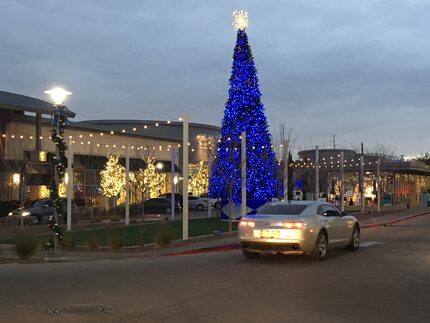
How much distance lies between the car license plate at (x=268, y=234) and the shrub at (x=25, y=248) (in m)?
5.96

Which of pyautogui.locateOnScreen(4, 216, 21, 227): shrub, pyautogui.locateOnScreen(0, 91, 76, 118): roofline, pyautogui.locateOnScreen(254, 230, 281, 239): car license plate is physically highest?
pyautogui.locateOnScreen(0, 91, 76, 118): roofline

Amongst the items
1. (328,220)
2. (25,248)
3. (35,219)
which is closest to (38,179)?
(35,219)

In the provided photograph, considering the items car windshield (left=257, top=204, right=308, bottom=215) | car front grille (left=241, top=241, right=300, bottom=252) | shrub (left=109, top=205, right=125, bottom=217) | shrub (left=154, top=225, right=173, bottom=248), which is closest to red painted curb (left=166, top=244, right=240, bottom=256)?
shrub (left=154, top=225, right=173, bottom=248)

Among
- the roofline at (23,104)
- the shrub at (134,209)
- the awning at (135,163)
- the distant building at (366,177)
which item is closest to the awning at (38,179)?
the roofline at (23,104)

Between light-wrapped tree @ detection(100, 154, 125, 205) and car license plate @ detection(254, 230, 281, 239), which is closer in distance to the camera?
car license plate @ detection(254, 230, 281, 239)

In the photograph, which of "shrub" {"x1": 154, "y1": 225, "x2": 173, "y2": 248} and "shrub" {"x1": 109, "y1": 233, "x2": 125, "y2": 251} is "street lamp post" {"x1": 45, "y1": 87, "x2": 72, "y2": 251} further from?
"shrub" {"x1": 154, "y1": 225, "x2": 173, "y2": 248}

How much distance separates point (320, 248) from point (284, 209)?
51.6 inches

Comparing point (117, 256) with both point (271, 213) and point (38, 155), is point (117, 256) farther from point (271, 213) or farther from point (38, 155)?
point (38, 155)

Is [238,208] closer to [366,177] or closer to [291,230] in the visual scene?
[291,230]

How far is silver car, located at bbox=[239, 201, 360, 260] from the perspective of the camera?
516 inches

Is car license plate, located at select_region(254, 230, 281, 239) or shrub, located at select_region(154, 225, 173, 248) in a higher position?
car license plate, located at select_region(254, 230, 281, 239)

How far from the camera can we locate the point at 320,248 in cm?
1377

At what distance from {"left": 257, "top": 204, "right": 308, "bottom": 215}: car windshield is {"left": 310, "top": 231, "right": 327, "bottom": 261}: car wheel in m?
0.78

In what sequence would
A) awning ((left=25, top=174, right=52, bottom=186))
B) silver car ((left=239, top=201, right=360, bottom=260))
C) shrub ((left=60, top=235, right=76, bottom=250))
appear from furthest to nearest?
awning ((left=25, top=174, right=52, bottom=186)) < shrub ((left=60, top=235, right=76, bottom=250)) < silver car ((left=239, top=201, right=360, bottom=260))
